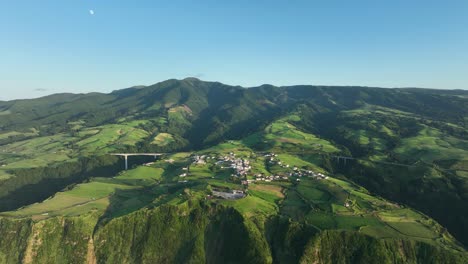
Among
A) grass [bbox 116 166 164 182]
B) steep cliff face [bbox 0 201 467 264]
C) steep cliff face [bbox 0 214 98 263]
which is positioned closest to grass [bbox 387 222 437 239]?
steep cliff face [bbox 0 201 467 264]

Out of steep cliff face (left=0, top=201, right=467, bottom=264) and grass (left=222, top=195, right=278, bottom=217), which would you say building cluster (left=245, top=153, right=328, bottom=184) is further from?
steep cliff face (left=0, top=201, right=467, bottom=264)

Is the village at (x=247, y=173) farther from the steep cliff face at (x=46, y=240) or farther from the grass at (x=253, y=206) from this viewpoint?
the steep cliff face at (x=46, y=240)

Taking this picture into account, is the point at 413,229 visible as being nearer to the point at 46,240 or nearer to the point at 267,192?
the point at 267,192

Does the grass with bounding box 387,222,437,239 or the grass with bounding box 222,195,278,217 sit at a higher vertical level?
the grass with bounding box 222,195,278,217

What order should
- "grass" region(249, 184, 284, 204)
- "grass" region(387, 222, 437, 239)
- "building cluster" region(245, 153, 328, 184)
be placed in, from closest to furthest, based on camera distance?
1. "grass" region(387, 222, 437, 239)
2. "grass" region(249, 184, 284, 204)
3. "building cluster" region(245, 153, 328, 184)

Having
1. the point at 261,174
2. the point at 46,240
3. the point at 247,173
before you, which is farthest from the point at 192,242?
the point at 261,174

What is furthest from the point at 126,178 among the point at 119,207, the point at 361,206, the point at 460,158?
the point at 460,158

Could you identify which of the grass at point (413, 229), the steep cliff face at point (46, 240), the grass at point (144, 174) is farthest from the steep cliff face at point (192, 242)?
the grass at point (144, 174)

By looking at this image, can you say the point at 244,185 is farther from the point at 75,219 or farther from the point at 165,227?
the point at 75,219
